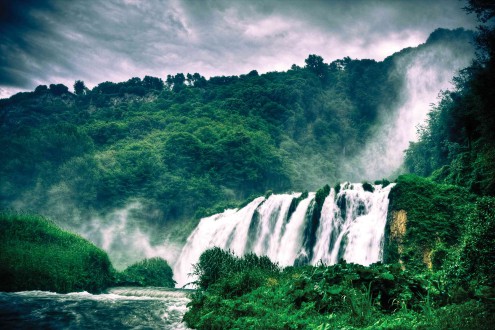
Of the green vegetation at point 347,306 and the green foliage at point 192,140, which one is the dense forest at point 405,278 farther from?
the green foliage at point 192,140

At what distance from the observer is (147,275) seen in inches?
943

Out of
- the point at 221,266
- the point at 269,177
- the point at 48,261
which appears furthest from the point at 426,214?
the point at 269,177

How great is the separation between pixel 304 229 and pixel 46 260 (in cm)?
1634

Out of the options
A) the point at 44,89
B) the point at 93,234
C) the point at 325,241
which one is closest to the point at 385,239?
the point at 325,241

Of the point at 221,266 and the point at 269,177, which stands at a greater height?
the point at 269,177

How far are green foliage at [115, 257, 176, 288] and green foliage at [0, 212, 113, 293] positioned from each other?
137cm

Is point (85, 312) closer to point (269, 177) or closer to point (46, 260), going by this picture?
point (46, 260)

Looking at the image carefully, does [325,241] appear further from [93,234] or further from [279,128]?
[279,128]

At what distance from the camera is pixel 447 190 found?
1805cm

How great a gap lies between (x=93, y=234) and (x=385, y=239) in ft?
129

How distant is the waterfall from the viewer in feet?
66.1

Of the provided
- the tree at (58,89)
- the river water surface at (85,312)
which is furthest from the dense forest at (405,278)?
the tree at (58,89)

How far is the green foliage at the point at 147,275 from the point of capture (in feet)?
72.1

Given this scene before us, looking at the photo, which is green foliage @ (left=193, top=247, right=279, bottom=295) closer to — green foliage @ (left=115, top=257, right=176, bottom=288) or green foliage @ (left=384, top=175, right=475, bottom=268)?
green foliage @ (left=384, top=175, right=475, bottom=268)
